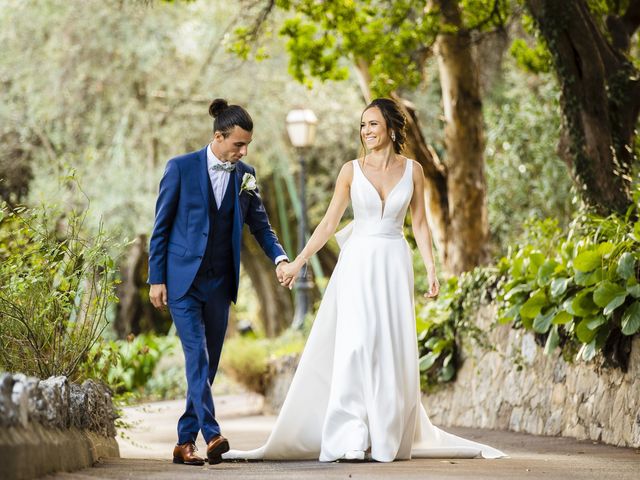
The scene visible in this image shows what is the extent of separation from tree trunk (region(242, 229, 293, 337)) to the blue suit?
57.0 ft

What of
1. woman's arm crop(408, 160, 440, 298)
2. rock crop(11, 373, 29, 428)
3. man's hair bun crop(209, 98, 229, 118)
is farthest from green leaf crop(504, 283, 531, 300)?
rock crop(11, 373, 29, 428)

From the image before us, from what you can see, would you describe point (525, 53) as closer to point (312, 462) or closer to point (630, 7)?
point (630, 7)

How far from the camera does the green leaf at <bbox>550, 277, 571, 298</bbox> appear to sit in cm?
793

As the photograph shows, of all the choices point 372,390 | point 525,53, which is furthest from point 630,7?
point 372,390

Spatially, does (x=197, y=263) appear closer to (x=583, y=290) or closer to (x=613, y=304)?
(x=613, y=304)

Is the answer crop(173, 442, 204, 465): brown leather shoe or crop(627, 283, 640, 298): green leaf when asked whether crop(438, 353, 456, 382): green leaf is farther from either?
crop(173, 442, 204, 465): brown leather shoe

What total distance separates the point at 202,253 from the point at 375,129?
133cm

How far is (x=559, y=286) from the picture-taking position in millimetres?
7973

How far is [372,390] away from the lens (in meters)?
6.02

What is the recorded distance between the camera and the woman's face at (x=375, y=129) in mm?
6348

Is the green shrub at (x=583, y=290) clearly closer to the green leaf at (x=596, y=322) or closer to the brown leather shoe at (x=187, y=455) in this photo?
the green leaf at (x=596, y=322)

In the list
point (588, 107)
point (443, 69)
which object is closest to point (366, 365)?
point (588, 107)

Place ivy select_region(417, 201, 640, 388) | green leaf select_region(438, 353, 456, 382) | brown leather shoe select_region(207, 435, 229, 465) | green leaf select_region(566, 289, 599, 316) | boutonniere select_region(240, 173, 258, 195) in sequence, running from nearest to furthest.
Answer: brown leather shoe select_region(207, 435, 229, 465) → boutonniere select_region(240, 173, 258, 195) → ivy select_region(417, 201, 640, 388) → green leaf select_region(566, 289, 599, 316) → green leaf select_region(438, 353, 456, 382)

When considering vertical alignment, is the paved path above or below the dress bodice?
below
